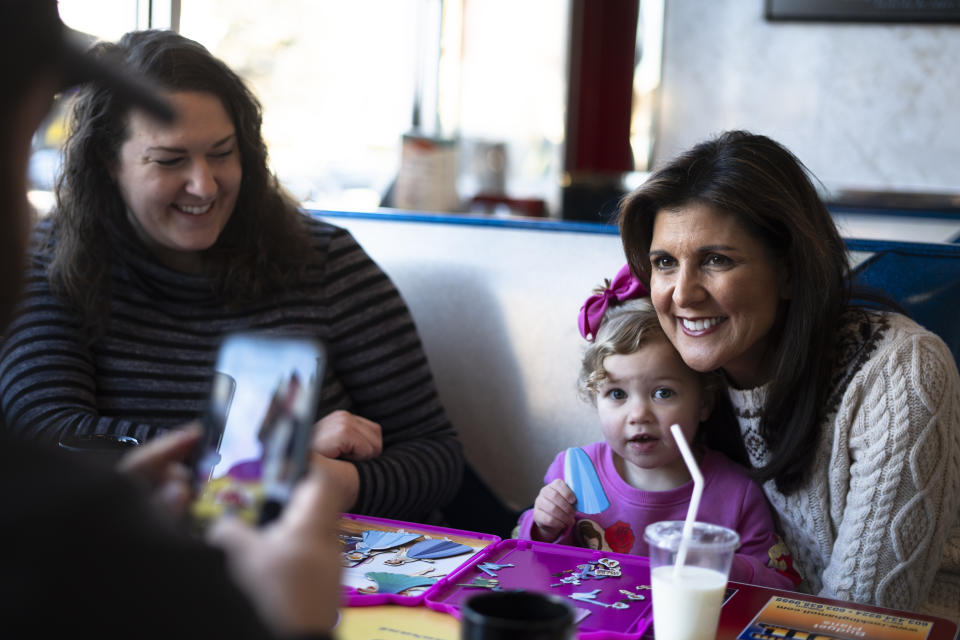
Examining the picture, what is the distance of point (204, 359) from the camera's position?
1864 millimetres

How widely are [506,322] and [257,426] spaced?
1.44 meters

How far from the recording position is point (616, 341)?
1656mm

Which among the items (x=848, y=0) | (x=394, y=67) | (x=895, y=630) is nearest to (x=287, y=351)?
(x=895, y=630)

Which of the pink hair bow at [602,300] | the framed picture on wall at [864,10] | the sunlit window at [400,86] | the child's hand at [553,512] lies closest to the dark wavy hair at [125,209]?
the pink hair bow at [602,300]

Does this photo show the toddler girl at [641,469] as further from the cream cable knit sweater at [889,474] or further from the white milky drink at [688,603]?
the white milky drink at [688,603]

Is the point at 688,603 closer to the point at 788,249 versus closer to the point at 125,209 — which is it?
the point at 788,249

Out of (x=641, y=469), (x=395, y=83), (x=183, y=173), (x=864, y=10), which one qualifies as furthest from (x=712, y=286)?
(x=864, y=10)

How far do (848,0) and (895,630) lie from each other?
13.4ft

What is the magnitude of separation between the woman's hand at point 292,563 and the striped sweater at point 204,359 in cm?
109

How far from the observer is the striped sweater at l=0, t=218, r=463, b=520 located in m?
1.77

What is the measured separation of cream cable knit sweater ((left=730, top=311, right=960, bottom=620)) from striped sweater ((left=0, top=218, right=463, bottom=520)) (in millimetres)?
719

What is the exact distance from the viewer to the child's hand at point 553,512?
1.60 m

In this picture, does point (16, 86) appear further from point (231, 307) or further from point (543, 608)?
point (231, 307)

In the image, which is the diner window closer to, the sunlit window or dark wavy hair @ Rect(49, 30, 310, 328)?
the sunlit window
